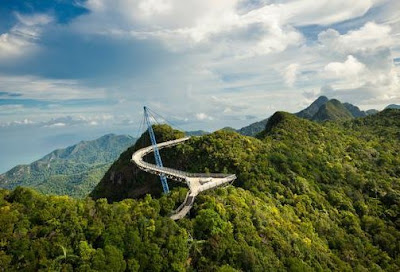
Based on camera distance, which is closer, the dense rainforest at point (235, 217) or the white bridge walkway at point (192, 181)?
the dense rainforest at point (235, 217)

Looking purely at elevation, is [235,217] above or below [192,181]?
below

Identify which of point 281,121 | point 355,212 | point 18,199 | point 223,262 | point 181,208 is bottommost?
point 355,212

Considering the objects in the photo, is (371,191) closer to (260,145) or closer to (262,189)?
(260,145)

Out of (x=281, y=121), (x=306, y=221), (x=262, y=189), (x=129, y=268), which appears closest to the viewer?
(x=129, y=268)

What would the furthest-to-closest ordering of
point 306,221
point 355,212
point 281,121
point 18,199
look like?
point 281,121 < point 355,212 < point 306,221 < point 18,199

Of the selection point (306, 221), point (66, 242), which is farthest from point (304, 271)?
point (66, 242)

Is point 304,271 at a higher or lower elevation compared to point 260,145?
lower

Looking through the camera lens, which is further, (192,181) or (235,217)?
(192,181)

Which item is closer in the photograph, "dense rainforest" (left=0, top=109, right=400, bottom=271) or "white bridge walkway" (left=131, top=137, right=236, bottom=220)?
"dense rainforest" (left=0, top=109, right=400, bottom=271)
